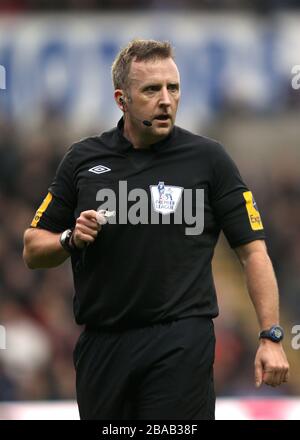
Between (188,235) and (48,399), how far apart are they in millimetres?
5387

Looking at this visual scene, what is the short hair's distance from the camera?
5273 mm

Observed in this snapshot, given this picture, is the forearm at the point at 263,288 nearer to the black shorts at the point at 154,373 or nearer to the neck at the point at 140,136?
the black shorts at the point at 154,373

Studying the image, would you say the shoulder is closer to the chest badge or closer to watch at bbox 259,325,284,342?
the chest badge

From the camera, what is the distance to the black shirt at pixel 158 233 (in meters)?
5.13

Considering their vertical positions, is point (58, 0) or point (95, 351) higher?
point (58, 0)

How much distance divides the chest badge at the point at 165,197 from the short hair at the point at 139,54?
552 millimetres

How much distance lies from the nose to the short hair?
0.59 feet

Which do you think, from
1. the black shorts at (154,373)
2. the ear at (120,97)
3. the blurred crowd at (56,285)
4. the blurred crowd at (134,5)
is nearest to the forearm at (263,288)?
the black shorts at (154,373)

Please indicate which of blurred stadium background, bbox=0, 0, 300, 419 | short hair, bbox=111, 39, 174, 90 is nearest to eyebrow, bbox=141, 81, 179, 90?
short hair, bbox=111, 39, 174, 90

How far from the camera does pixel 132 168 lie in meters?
5.28

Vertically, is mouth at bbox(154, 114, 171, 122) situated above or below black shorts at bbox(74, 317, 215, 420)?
above

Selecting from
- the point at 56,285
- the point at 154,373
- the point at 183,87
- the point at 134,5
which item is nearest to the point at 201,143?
the point at 154,373

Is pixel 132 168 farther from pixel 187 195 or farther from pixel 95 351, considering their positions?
pixel 95 351
